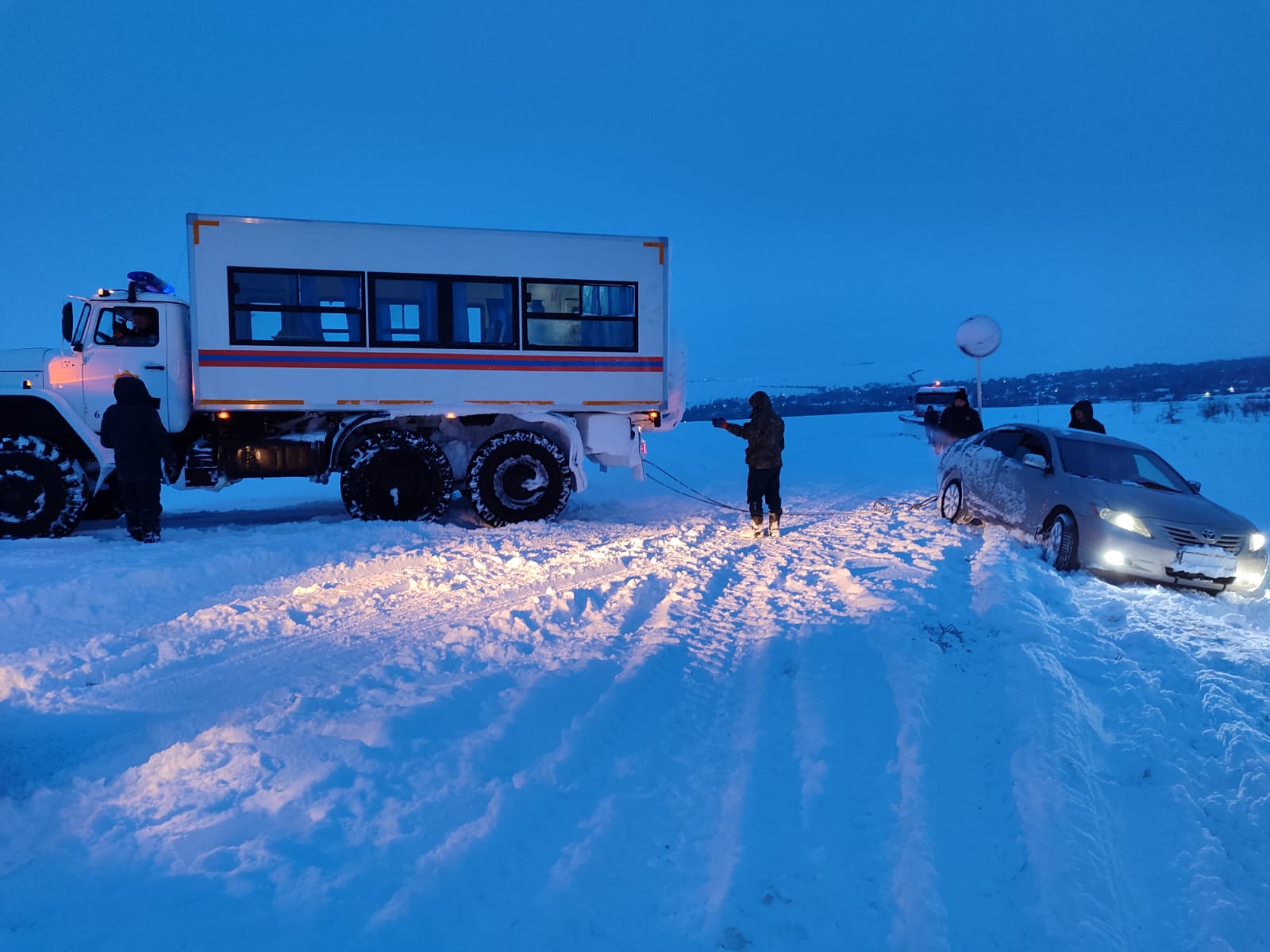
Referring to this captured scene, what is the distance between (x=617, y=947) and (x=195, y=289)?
348 inches

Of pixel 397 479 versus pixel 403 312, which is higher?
pixel 403 312

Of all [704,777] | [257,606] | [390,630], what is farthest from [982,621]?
[257,606]

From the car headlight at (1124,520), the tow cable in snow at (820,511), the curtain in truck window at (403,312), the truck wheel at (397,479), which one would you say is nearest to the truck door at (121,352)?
the truck wheel at (397,479)

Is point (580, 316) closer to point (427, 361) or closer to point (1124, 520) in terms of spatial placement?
point (427, 361)

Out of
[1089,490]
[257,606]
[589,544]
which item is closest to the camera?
[257,606]

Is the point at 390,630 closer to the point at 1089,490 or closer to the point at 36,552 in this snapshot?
the point at 36,552

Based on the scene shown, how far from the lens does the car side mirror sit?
7.85 metres

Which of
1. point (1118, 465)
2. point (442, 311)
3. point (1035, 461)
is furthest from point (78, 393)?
point (1118, 465)

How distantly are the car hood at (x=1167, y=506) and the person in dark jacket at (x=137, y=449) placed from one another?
9.57m

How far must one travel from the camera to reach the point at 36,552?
7.46 metres

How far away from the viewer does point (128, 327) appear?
351 inches

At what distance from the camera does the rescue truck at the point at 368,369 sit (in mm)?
8781

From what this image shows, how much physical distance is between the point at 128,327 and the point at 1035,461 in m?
10.4

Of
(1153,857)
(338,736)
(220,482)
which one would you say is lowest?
(1153,857)
